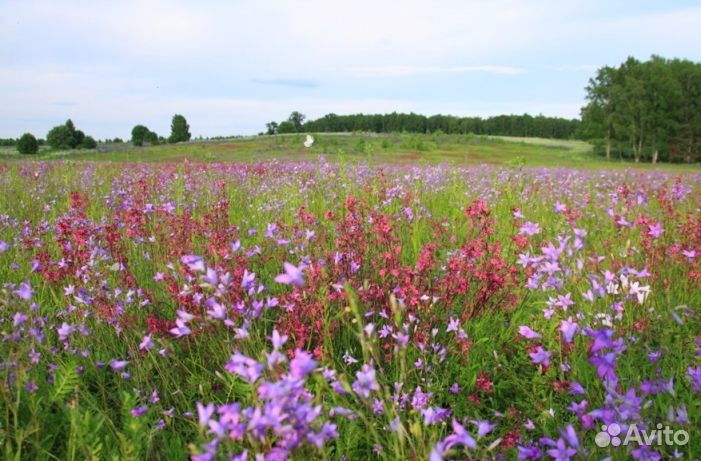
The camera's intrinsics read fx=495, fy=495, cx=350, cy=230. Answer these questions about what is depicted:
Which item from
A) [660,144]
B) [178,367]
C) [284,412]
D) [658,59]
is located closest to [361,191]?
[178,367]

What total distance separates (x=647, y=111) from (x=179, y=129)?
187 feet

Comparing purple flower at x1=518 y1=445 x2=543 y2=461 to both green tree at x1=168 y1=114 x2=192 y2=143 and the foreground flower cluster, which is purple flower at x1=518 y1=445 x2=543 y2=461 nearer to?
the foreground flower cluster

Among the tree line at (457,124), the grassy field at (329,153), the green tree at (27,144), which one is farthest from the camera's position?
the tree line at (457,124)

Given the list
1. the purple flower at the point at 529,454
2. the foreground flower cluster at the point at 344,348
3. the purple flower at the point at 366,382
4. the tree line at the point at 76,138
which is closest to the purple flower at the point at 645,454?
the foreground flower cluster at the point at 344,348

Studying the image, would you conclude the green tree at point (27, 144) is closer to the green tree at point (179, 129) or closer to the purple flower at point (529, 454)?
the green tree at point (179, 129)

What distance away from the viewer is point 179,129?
68438 millimetres

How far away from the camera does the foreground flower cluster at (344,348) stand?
160cm

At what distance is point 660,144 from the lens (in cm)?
5200

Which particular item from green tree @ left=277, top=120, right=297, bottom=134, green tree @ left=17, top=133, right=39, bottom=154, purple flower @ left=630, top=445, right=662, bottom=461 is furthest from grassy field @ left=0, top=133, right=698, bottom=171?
green tree @ left=277, top=120, right=297, bottom=134

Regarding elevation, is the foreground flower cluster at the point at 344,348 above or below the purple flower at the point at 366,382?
below

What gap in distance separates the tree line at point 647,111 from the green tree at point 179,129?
51205mm

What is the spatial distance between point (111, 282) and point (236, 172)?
311 inches

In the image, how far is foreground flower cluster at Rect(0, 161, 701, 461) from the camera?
1.60 meters

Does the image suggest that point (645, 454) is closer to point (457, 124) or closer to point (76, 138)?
point (76, 138)
